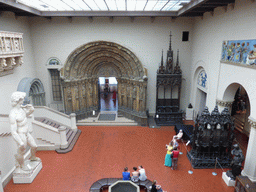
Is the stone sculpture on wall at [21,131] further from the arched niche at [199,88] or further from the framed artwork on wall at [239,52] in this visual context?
the arched niche at [199,88]

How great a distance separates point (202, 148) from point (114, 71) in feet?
28.1

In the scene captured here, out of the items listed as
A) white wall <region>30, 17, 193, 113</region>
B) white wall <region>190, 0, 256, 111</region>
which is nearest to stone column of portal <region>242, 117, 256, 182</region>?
white wall <region>190, 0, 256, 111</region>

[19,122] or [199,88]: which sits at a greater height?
[199,88]

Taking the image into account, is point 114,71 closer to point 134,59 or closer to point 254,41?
point 134,59

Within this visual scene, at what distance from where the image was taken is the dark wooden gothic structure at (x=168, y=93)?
13547 mm

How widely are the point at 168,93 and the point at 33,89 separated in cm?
962

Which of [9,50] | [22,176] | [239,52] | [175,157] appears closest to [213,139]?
[175,157]

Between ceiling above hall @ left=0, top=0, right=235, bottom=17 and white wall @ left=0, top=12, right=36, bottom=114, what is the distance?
59cm

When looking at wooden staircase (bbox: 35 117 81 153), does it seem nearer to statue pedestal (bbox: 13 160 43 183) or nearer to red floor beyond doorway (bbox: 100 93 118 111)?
statue pedestal (bbox: 13 160 43 183)

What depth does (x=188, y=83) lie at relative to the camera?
48.1ft

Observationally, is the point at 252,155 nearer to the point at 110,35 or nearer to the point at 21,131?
the point at 21,131

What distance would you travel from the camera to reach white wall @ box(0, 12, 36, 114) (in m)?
9.99

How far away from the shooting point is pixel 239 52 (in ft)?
26.7

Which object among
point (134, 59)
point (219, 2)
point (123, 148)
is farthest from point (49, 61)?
point (219, 2)
